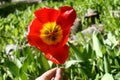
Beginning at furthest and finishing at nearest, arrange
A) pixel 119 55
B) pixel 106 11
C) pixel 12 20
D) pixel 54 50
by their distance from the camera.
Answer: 1. pixel 12 20
2. pixel 106 11
3. pixel 119 55
4. pixel 54 50

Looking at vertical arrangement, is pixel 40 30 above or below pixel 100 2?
above

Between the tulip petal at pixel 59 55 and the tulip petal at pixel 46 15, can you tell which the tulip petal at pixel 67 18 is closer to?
the tulip petal at pixel 46 15

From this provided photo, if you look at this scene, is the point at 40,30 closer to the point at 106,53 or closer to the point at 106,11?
the point at 106,53

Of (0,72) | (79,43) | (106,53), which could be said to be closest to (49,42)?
(106,53)

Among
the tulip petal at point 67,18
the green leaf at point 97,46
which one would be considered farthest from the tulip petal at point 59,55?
the green leaf at point 97,46

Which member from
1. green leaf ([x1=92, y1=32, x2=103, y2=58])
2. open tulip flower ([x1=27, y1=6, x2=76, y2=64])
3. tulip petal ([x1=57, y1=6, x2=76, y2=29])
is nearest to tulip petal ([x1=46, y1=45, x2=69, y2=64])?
open tulip flower ([x1=27, y1=6, x2=76, y2=64])

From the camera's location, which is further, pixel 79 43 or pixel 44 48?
pixel 79 43

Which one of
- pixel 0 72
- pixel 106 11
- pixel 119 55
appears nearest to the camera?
pixel 119 55

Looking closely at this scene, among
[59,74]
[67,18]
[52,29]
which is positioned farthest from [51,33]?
[59,74]
